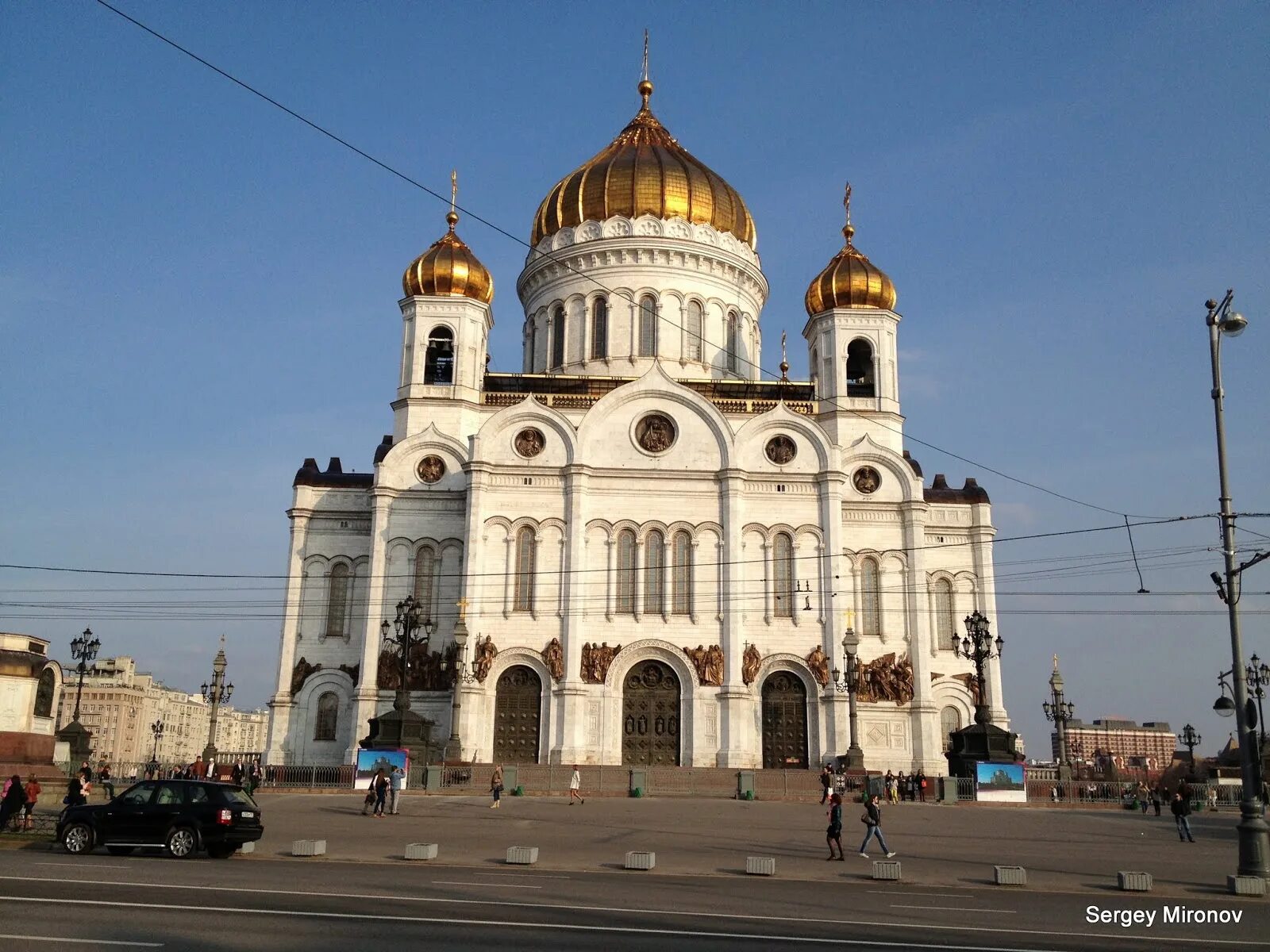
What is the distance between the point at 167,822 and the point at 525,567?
2383 centimetres

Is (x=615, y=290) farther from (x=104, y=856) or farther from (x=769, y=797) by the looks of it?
(x=104, y=856)

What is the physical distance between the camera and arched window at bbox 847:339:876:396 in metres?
44.7

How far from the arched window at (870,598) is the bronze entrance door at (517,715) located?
11639 millimetres

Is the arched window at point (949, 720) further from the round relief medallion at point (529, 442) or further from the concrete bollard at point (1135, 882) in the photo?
the concrete bollard at point (1135, 882)

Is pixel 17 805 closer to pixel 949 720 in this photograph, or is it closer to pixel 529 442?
pixel 529 442

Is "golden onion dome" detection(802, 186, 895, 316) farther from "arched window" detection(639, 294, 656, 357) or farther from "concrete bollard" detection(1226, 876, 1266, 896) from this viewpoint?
"concrete bollard" detection(1226, 876, 1266, 896)

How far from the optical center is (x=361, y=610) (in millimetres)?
41562

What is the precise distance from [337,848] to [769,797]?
51.2 feet

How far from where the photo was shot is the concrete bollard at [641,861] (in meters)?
16.2

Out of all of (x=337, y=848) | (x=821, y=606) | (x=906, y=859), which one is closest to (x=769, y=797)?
(x=821, y=606)

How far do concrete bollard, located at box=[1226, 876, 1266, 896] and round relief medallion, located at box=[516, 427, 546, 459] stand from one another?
29.2 m

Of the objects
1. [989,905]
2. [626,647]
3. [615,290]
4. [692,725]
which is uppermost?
[615,290]

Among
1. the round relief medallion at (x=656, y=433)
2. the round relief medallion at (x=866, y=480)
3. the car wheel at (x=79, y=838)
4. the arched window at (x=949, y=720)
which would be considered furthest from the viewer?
the round relief medallion at (x=866, y=480)

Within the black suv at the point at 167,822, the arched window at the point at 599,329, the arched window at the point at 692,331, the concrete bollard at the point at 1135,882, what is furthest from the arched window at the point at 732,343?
the concrete bollard at the point at 1135,882
